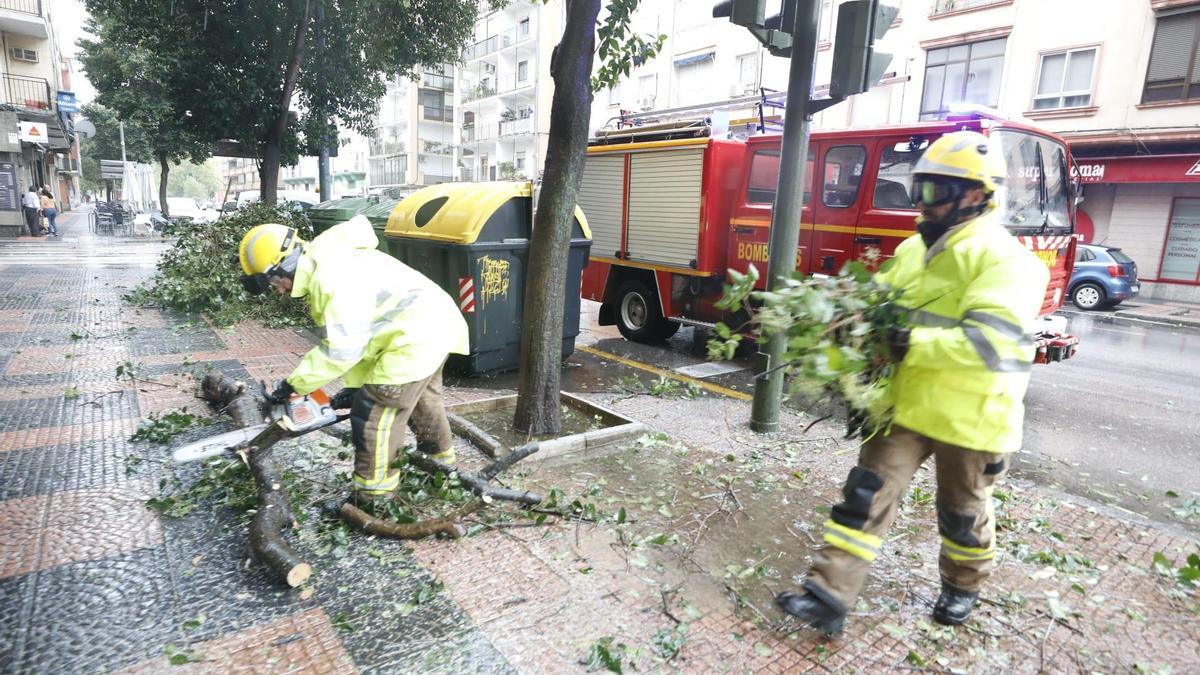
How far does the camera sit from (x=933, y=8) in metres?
18.2

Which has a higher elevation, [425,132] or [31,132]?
[425,132]

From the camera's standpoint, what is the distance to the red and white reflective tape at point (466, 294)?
6.21 metres

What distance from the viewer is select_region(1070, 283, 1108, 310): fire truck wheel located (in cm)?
1391

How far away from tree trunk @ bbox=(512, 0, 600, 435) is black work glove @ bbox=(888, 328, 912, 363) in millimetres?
2616

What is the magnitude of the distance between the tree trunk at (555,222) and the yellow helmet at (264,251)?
71.5 inches

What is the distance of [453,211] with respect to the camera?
6.42 m

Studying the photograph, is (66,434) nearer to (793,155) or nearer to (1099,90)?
(793,155)

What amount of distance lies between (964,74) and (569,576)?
19476 mm

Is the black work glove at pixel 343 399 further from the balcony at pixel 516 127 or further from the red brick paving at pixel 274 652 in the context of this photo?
the balcony at pixel 516 127

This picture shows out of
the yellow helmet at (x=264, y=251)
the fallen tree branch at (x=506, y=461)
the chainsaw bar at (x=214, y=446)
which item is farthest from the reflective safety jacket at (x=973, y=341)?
the chainsaw bar at (x=214, y=446)

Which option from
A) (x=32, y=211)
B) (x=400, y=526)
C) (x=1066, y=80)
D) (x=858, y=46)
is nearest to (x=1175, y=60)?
(x=1066, y=80)

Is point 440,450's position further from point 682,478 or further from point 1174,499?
point 1174,499

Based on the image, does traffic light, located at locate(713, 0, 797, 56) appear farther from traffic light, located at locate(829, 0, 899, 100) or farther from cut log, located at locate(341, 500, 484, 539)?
cut log, located at locate(341, 500, 484, 539)

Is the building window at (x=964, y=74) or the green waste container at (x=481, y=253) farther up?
the building window at (x=964, y=74)
